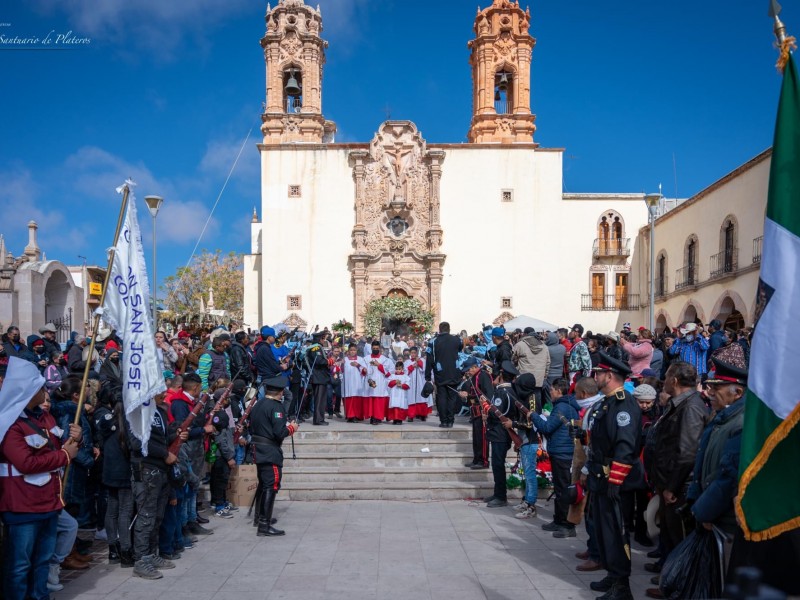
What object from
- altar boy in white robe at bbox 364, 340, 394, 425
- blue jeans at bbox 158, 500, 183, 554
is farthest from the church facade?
blue jeans at bbox 158, 500, 183, 554

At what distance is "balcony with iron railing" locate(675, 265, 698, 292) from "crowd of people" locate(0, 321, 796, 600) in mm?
17003

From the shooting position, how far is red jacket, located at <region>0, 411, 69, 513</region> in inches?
192

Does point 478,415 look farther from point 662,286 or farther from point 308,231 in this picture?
point 662,286

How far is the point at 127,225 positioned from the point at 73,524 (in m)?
2.94

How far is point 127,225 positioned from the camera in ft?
21.2

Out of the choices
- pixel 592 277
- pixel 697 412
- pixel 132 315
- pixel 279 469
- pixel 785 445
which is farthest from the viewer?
pixel 592 277

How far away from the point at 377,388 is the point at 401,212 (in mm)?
19739

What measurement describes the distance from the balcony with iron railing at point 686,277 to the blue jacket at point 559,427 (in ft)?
70.5

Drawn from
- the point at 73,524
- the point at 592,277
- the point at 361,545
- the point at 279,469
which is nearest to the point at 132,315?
the point at 73,524

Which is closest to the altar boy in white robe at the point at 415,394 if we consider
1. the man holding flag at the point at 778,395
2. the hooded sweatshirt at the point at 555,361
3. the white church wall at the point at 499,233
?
the hooded sweatshirt at the point at 555,361

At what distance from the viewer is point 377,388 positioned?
1329 cm

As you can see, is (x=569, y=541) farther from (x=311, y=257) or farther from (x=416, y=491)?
(x=311, y=257)

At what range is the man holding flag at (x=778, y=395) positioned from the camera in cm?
363

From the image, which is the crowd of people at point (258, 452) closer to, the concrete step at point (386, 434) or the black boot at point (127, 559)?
the black boot at point (127, 559)
